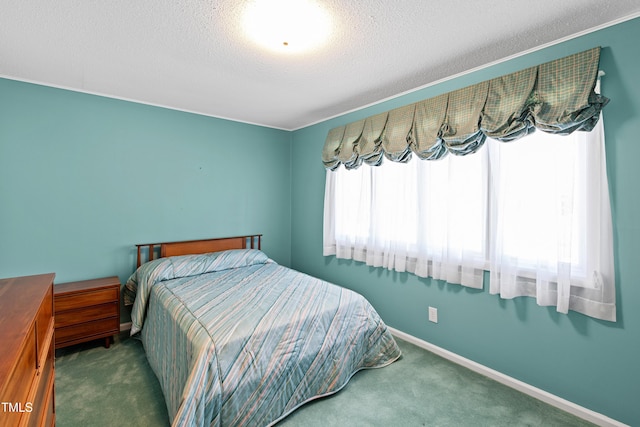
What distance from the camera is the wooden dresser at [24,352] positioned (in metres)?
0.78

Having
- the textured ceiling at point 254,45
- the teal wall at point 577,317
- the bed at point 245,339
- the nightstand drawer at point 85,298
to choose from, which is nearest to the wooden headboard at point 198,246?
the bed at point 245,339

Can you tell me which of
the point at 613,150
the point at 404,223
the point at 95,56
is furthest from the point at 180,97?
the point at 613,150

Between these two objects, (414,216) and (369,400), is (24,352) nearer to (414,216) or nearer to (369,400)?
(369,400)

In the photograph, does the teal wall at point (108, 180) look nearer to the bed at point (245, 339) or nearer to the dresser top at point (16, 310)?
A: the bed at point (245, 339)

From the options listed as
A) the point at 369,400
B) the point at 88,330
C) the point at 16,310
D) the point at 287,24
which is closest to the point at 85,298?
the point at 88,330

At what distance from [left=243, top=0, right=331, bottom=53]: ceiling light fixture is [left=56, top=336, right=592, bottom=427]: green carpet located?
92.5 inches

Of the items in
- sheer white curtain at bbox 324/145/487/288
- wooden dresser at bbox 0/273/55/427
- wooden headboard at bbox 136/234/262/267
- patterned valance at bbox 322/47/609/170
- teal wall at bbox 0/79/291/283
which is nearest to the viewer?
wooden dresser at bbox 0/273/55/427

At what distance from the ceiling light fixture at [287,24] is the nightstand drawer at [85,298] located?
2.46 m

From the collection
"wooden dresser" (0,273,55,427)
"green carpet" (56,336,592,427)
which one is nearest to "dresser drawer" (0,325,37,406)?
"wooden dresser" (0,273,55,427)

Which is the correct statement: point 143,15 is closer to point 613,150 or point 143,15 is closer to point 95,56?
point 95,56

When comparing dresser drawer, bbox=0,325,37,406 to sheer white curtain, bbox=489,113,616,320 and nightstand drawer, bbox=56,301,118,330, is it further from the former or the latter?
sheer white curtain, bbox=489,113,616,320

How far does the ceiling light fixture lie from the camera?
1574 millimetres

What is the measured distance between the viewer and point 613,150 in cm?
172

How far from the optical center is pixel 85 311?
8.36 feet
